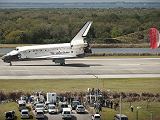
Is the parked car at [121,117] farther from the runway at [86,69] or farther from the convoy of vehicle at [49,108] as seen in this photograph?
the runway at [86,69]

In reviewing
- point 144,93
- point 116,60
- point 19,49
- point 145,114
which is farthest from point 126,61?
point 145,114

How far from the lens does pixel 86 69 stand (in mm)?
54156

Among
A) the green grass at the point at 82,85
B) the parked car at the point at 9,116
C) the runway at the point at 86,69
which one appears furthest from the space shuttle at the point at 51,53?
the parked car at the point at 9,116

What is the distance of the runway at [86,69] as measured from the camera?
49825 mm

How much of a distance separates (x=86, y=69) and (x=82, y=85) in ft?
34.1

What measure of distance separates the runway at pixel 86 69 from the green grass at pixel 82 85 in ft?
8.25

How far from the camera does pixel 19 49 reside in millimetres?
59562

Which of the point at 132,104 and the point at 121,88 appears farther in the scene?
the point at 121,88

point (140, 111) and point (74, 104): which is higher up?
point (74, 104)

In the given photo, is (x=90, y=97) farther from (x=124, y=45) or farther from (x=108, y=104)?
(x=124, y=45)

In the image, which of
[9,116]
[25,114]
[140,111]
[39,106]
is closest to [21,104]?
[39,106]

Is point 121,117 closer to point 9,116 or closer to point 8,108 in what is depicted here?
point 9,116

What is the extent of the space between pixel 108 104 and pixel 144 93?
442 cm

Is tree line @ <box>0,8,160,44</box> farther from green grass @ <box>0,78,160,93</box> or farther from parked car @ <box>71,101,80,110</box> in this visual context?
parked car @ <box>71,101,80,110</box>
